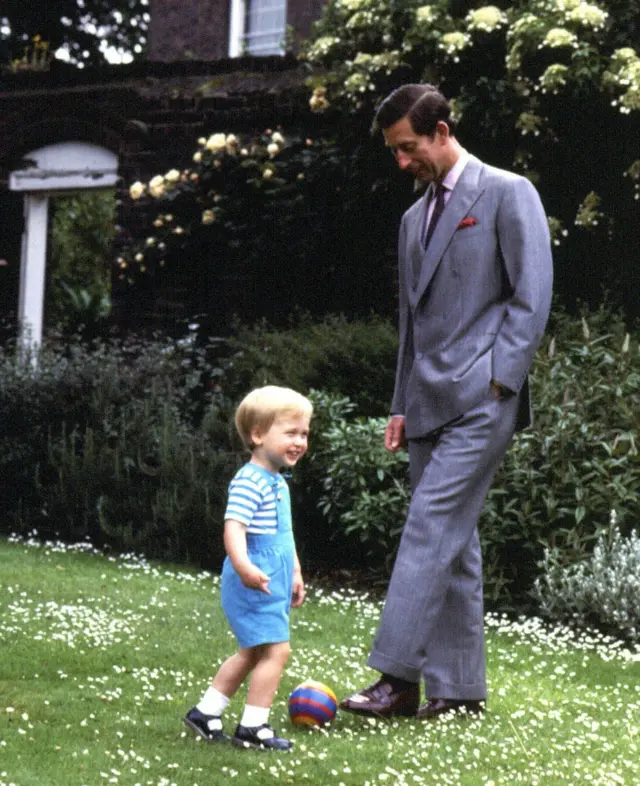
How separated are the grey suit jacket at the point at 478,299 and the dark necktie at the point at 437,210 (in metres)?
0.08

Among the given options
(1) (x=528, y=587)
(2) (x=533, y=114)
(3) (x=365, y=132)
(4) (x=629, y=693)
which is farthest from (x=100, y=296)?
(4) (x=629, y=693)

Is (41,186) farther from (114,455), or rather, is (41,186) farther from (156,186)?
(114,455)

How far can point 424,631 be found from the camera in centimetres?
454

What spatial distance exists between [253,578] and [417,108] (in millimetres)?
1662

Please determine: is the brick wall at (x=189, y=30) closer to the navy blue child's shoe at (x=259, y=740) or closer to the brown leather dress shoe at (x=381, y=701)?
the brown leather dress shoe at (x=381, y=701)

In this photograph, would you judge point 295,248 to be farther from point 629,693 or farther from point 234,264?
point 629,693

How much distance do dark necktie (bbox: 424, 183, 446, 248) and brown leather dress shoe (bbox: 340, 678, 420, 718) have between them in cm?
152

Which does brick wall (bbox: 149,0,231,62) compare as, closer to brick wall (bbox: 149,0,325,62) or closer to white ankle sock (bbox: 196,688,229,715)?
brick wall (bbox: 149,0,325,62)

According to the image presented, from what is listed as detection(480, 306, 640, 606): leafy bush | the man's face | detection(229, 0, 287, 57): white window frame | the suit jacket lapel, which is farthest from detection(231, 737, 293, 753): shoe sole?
detection(229, 0, 287, 57): white window frame

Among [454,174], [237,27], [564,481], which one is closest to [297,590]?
[454,174]

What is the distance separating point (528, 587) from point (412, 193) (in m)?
5.10

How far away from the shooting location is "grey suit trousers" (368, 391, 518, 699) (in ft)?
14.9

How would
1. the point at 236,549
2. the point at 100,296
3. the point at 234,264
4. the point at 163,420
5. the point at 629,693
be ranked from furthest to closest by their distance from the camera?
the point at 100,296
the point at 234,264
the point at 163,420
the point at 629,693
the point at 236,549

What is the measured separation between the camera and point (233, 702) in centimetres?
493
